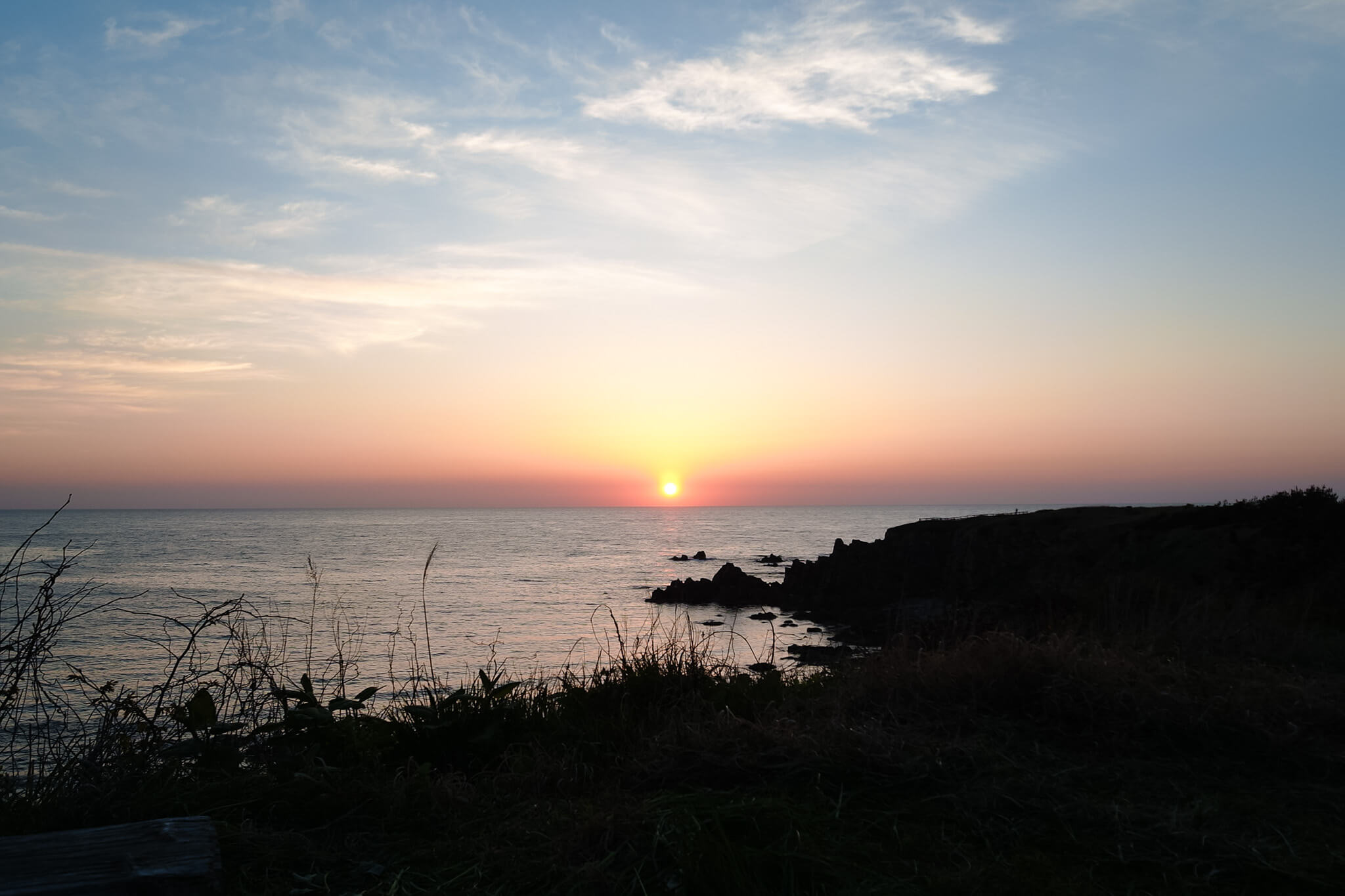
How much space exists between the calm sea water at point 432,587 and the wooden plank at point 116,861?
202 centimetres

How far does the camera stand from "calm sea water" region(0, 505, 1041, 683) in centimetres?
1852

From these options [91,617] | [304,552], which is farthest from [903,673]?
[304,552]

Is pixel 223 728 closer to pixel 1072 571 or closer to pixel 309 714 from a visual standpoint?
pixel 309 714

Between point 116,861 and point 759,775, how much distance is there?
99.8 inches

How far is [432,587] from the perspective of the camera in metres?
41.1

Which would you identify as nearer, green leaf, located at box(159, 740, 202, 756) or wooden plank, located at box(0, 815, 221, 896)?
wooden plank, located at box(0, 815, 221, 896)

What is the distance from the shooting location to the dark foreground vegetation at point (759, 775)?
3043 millimetres

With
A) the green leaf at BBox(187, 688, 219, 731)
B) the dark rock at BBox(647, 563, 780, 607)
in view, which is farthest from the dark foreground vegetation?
the dark rock at BBox(647, 563, 780, 607)

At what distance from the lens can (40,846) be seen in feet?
8.93

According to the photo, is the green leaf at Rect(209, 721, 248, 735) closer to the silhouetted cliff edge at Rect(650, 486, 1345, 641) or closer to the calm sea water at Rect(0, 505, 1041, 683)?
the calm sea water at Rect(0, 505, 1041, 683)

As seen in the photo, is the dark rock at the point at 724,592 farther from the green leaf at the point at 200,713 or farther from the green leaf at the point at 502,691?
the green leaf at the point at 200,713

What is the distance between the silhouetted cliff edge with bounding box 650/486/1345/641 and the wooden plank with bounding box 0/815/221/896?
20.1 feet

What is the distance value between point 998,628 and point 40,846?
273 inches

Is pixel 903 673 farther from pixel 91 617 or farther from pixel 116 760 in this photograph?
pixel 91 617
